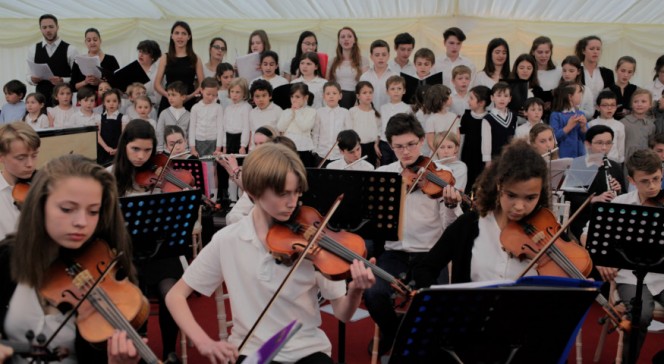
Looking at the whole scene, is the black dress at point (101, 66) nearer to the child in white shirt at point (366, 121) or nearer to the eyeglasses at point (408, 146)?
the child in white shirt at point (366, 121)

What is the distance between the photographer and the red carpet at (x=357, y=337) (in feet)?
11.9

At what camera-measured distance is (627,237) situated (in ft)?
9.25

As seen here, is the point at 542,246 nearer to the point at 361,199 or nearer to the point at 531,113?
the point at 361,199

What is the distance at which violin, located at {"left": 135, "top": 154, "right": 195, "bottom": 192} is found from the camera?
3478 millimetres

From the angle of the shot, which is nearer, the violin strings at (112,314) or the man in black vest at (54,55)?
the violin strings at (112,314)

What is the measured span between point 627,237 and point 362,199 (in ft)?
3.61

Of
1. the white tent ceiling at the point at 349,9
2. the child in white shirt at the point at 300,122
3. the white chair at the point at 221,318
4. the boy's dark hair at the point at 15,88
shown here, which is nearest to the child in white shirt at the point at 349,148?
the child in white shirt at the point at 300,122

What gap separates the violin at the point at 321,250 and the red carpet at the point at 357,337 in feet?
4.92

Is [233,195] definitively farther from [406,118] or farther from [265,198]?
[265,198]

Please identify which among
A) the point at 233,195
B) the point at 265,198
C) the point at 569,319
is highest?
the point at 265,198

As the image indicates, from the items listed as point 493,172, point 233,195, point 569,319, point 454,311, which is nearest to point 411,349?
point 454,311

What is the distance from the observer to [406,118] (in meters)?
3.64

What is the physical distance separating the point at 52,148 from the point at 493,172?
2.91 metres

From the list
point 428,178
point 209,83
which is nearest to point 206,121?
point 209,83
